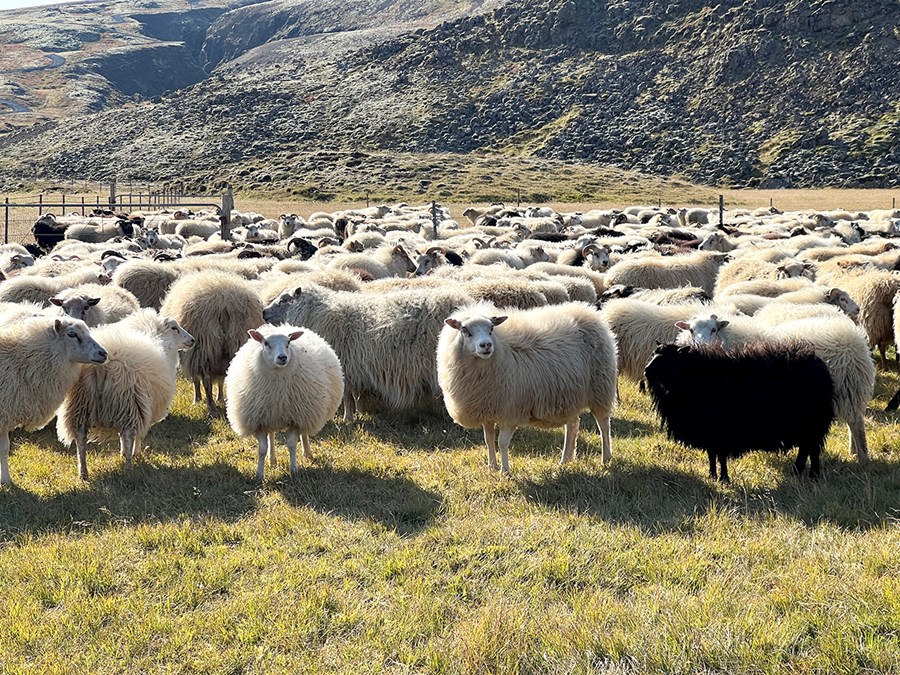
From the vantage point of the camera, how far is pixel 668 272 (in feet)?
45.5

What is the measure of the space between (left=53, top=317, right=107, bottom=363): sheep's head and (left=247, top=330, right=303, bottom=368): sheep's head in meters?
1.40

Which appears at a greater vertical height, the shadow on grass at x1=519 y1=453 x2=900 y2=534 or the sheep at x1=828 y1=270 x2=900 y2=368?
the sheep at x1=828 y1=270 x2=900 y2=368

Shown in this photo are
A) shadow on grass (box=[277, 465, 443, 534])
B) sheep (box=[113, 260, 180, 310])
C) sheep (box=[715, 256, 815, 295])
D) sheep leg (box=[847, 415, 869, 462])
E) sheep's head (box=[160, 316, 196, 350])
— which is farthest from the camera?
sheep (box=[715, 256, 815, 295])

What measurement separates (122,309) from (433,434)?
172 inches

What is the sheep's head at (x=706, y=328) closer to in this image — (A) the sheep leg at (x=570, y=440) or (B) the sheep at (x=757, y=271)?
(A) the sheep leg at (x=570, y=440)

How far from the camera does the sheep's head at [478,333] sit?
6.94m

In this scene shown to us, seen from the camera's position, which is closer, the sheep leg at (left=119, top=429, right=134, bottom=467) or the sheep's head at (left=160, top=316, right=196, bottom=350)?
the sheep leg at (left=119, top=429, right=134, bottom=467)

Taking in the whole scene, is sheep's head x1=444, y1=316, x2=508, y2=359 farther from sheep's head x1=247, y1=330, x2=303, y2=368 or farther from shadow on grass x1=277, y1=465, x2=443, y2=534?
sheep's head x1=247, y1=330, x2=303, y2=368

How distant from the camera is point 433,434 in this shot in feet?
27.9

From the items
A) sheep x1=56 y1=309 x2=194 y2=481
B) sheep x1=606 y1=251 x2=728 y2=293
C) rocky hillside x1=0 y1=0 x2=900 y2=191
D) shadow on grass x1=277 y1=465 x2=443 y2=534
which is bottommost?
shadow on grass x1=277 y1=465 x2=443 y2=534

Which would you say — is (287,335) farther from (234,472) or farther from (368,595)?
(368,595)

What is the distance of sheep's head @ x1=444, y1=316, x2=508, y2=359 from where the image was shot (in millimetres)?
6941

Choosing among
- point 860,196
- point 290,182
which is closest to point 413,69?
point 290,182

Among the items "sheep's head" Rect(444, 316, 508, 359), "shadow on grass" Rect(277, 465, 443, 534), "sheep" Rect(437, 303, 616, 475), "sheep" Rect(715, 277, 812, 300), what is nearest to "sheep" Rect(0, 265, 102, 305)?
"shadow on grass" Rect(277, 465, 443, 534)
